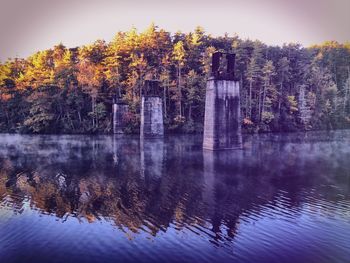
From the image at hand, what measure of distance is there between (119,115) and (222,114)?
2676cm

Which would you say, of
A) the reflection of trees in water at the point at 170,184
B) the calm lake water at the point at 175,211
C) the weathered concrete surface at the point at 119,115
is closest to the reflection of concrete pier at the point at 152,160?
the reflection of trees in water at the point at 170,184

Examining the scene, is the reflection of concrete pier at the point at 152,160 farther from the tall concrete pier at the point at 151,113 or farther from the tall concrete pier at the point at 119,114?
the tall concrete pier at the point at 119,114

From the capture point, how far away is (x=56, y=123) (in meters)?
57.8

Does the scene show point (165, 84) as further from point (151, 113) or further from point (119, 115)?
point (151, 113)

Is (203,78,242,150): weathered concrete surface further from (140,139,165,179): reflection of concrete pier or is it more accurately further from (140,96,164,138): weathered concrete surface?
(140,96,164,138): weathered concrete surface

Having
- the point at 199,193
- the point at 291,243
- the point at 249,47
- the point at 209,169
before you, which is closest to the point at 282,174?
the point at 209,169

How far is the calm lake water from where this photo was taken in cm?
1030

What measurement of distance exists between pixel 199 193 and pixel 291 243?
6868mm

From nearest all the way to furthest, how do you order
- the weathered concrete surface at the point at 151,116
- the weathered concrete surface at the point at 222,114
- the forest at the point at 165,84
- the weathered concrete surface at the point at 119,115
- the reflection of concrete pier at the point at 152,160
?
1. the reflection of concrete pier at the point at 152,160
2. the weathered concrete surface at the point at 222,114
3. the weathered concrete surface at the point at 151,116
4. the weathered concrete surface at the point at 119,115
5. the forest at the point at 165,84

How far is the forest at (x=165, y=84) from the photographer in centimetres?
5722

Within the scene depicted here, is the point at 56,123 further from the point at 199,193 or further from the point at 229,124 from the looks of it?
the point at 199,193

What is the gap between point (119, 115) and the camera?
5344 cm

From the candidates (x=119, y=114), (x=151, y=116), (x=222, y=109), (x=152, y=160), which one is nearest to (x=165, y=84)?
(x=119, y=114)

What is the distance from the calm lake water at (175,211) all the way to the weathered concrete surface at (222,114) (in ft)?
13.5
